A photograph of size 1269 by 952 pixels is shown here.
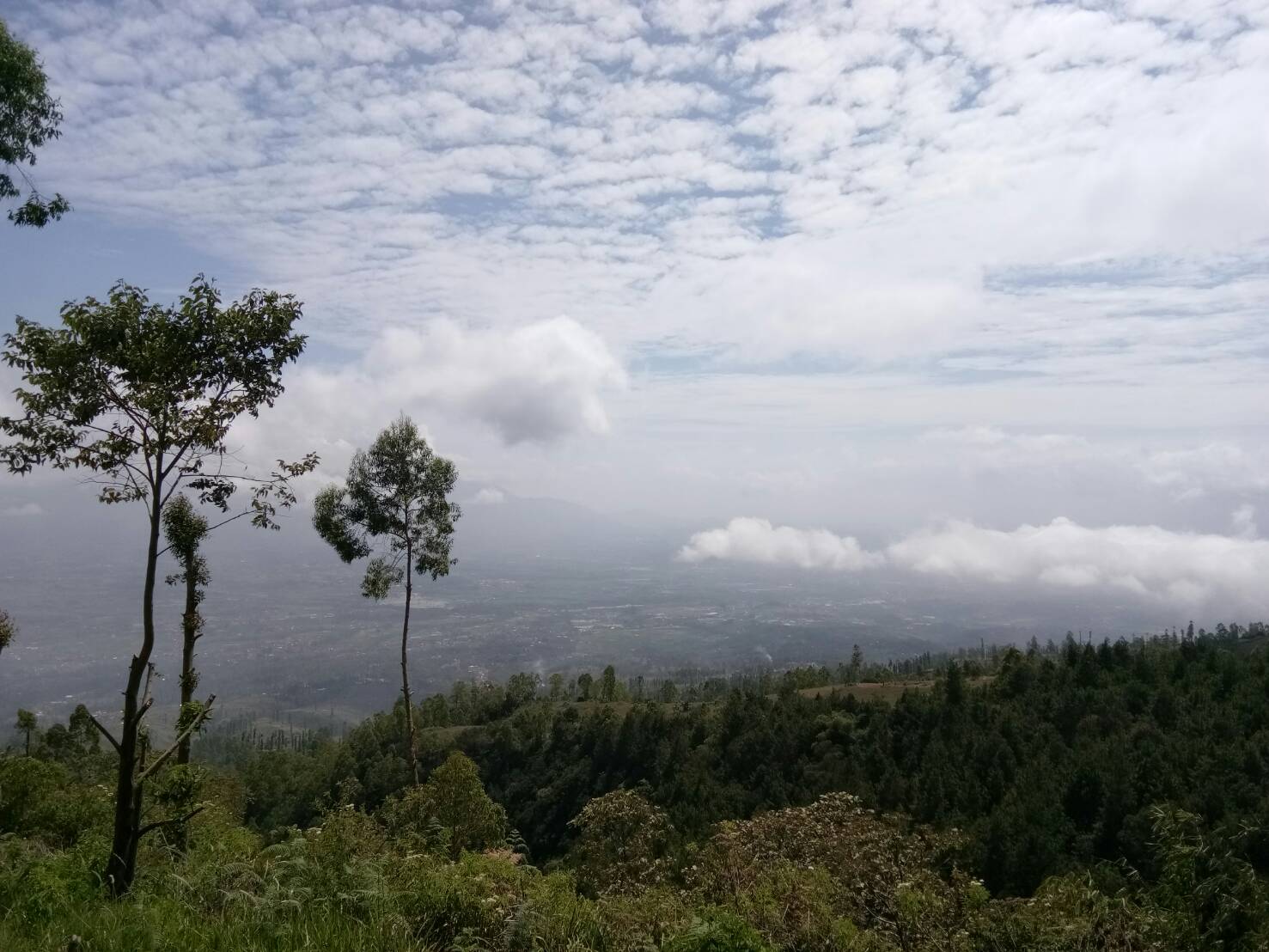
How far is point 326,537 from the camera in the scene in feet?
51.4

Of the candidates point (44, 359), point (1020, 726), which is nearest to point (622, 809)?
point (44, 359)

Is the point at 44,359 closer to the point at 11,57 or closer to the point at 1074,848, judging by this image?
the point at 11,57

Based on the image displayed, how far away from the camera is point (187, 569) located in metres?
12.1

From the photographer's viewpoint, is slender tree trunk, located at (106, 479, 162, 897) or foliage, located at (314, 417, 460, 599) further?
foliage, located at (314, 417, 460, 599)

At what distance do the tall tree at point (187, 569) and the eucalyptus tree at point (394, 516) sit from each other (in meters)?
3.31

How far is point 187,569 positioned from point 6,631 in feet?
13.0

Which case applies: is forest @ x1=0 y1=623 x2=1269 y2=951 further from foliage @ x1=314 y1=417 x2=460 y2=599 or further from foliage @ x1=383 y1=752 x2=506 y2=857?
foliage @ x1=314 y1=417 x2=460 y2=599

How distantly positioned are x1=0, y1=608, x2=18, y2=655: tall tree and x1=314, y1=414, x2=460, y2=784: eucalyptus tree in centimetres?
539

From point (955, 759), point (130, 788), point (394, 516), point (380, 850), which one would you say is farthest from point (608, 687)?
point (130, 788)

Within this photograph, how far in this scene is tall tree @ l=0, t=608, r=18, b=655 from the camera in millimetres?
12570

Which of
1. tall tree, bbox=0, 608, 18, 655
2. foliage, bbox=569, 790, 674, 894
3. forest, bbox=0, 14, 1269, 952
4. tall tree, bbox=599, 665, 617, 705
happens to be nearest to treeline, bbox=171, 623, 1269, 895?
forest, bbox=0, 14, 1269, 952

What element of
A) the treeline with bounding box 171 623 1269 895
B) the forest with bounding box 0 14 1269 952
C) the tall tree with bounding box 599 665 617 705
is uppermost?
the forest with bounding box 0 14 1269 952

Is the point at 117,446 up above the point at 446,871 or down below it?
above

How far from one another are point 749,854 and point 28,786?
1220cm
